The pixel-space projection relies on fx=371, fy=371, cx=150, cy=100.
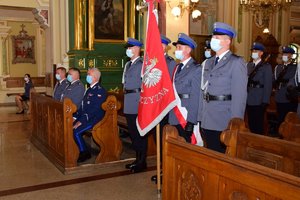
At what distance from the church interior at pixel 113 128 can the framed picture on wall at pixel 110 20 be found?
0.08 ft

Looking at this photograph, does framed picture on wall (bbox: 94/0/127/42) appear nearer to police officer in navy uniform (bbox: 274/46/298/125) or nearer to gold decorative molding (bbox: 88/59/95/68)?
gold decorative molding (bbox: 88/59/95/68)

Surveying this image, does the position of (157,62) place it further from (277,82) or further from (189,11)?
(189,11)

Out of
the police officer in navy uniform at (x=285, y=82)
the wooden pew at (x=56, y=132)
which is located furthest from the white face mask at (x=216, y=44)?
the police officer in navy uniform at (x=285, y=82)

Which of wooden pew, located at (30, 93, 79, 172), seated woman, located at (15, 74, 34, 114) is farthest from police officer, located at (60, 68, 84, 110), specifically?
seated woman, located at (15, 74, 34, 114)

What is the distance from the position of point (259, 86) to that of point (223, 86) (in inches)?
113

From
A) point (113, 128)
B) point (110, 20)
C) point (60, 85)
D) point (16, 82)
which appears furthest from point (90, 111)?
point (16, 82)

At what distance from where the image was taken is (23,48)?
14.4 metres

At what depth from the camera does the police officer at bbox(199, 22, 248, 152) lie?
3.01 meters

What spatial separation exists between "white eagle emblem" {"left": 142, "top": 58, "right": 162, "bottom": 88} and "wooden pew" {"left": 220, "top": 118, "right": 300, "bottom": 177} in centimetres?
91

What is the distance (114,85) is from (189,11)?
2.52m

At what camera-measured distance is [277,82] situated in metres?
6.50

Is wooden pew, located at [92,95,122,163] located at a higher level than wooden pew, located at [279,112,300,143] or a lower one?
lower

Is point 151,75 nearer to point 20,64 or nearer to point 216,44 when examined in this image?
point 216,44

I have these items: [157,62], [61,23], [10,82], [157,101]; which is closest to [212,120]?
[157,101]
